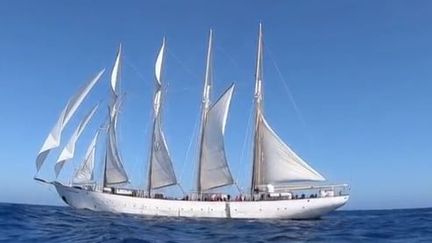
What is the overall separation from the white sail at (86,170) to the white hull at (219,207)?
4311 mm

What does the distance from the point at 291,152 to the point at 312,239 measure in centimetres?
2823

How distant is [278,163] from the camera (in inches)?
2344

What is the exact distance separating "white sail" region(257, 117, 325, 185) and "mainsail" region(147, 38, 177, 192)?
11.8 metres

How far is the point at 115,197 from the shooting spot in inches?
2490

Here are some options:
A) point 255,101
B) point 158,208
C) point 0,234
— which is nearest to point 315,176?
point 255,101

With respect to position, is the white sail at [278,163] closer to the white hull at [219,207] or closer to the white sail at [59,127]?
the white hull at [219,207]

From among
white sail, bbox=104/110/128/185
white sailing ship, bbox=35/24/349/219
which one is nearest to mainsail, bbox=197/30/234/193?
white sailing ship, bbox=35/24/349/219

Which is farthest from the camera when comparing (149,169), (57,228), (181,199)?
(149,169)

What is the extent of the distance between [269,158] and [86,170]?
25478 millimetres

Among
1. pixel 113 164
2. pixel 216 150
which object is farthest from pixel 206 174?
pixel 113 164

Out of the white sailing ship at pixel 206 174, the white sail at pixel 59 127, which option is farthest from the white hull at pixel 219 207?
the white sail at pixel 59 127

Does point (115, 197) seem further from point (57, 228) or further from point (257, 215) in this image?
point (57, 228)

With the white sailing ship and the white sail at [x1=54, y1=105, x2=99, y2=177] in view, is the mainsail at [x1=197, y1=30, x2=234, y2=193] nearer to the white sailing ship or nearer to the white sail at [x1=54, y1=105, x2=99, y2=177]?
the white sailing ship

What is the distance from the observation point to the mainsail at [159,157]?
64.6 metres
